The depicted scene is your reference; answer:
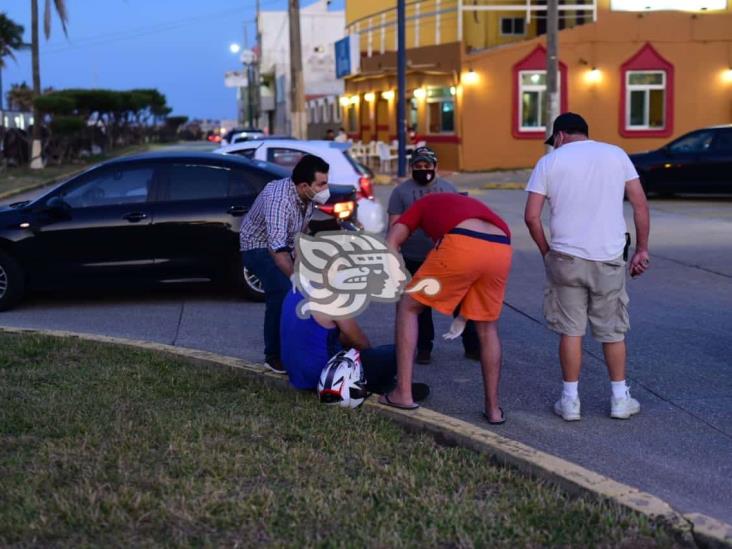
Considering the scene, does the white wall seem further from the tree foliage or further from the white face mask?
the white face mask

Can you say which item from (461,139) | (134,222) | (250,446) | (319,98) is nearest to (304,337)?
(250,446)

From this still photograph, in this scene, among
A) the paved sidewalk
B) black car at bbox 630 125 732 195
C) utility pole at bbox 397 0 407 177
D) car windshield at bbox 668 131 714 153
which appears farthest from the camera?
the paved sidewalk

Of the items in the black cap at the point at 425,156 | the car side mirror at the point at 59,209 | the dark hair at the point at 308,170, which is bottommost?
the car side mirror at the point at 59,209

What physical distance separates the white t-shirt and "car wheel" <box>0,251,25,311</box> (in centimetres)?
598

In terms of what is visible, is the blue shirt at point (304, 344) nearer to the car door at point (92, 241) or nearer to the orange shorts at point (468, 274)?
the orange shorts at point (468, 274)

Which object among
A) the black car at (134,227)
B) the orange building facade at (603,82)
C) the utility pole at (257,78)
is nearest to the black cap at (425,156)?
the black car at (134,227)

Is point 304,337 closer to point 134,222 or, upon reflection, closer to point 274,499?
point 274,499

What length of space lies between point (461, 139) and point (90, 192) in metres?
23.9

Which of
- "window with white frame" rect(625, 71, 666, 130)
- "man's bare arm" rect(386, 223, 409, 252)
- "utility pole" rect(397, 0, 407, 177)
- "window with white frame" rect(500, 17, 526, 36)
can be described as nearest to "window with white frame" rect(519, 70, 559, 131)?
"window with white frame" rect(625, 71, 666, 130)

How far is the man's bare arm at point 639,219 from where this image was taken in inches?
234

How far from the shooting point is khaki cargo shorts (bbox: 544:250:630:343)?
594 centimetres

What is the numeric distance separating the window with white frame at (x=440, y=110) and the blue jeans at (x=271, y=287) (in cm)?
2777

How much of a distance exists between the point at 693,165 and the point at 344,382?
56.9 ft

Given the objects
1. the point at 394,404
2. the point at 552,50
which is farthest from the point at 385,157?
the point at 394,404
